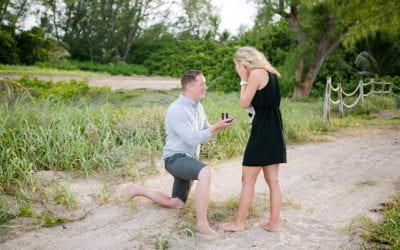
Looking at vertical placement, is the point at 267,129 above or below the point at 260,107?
below

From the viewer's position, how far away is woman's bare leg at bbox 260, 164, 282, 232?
4113mm

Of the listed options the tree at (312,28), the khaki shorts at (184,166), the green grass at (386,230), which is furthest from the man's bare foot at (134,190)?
the tree at (312,28)

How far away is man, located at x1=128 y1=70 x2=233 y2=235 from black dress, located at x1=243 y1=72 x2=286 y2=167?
0.85ft

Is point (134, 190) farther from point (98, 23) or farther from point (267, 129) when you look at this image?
point (98, 23)

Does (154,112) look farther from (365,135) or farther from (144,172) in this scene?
(365,135)

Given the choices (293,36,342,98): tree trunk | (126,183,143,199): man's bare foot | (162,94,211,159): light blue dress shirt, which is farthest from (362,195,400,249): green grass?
(293,36,342,98): tree trunk

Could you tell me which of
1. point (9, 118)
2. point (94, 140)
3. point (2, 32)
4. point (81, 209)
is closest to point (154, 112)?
point (94, 140)

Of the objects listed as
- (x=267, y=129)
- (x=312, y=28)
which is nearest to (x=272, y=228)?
(x=267, y=129)

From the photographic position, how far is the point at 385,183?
6082 mm

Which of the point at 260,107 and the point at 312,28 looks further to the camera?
the point at 312,28

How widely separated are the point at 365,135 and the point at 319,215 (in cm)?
617

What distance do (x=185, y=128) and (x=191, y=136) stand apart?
0.10m

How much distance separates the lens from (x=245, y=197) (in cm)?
414

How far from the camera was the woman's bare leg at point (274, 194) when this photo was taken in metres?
4.11
